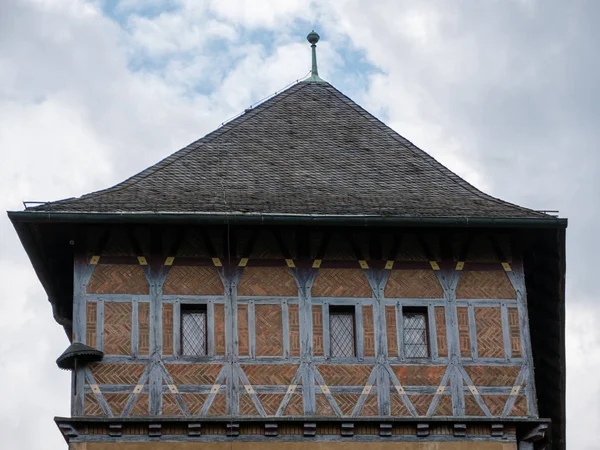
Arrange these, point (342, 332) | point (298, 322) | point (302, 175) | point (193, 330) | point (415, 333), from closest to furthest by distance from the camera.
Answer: point (193, 330)
point (298, 322)
point (342, 332)
point (415, 333)
point (302, 175)

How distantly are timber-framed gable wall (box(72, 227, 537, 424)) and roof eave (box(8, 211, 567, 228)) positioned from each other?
0.48 m

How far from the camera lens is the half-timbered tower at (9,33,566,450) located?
79.8ft

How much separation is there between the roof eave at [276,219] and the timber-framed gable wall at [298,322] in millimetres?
481

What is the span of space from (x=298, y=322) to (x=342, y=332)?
667 mm

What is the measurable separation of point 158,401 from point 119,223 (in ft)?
8.85

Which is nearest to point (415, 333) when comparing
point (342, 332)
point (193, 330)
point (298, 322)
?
point (342, 332)

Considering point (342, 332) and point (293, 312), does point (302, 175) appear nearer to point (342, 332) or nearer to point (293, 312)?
point (293, 312)

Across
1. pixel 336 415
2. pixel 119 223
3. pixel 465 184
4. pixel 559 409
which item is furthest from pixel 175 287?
pixel 559 409

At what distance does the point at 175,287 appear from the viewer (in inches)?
988

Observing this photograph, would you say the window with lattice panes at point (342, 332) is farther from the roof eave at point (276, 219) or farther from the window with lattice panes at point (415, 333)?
the roof eave at point (276, 219)

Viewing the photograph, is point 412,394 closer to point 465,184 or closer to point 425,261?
point 425,261

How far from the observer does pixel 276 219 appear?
25109 millimetres

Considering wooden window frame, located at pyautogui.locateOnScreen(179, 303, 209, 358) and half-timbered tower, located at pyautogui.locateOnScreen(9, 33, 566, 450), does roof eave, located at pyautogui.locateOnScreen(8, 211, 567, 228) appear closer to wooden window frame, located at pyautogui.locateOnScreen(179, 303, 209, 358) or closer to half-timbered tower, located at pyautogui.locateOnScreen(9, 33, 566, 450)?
half-timbered tower, located at pyautogui.locateOnScreen(9, 33, 566, 450)

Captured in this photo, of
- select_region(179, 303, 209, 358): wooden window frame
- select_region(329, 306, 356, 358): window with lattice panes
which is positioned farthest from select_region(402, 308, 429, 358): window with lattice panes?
select_region(179, 303, 209, 358): wooden window frame
